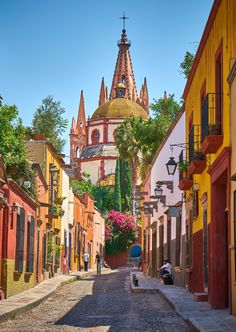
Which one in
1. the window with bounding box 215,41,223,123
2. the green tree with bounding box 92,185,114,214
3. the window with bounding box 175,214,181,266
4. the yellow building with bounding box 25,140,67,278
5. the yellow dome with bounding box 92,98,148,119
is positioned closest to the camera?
the window with bounding box 215,41,223,123

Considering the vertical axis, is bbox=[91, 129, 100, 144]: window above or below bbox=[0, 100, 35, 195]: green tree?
above

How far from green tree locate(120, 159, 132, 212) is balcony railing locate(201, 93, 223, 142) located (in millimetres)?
69598

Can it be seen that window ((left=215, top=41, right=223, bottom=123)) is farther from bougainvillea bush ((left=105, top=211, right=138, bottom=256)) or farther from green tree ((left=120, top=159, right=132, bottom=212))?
green tree ((left=120, top=159, right=132, bottom=212))

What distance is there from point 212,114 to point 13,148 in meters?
11.4

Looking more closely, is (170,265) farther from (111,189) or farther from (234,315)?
(111,189)

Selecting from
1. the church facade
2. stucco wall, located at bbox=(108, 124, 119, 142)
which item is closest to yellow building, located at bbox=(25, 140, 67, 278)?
the church facade

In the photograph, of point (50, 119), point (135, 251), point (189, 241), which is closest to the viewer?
point (189, 241)

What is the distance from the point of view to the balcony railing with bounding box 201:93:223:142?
15.4m

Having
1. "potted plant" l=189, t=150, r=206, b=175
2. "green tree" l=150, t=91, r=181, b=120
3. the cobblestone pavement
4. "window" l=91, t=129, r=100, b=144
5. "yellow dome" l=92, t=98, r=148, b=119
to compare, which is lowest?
the cobblestone pavement

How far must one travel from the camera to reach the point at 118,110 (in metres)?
102

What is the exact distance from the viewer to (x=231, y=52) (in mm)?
14508

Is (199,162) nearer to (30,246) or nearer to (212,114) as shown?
(212,114)

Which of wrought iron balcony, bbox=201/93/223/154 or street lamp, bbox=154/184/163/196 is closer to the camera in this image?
wrought iron balcony, bbox=201/93/223/154

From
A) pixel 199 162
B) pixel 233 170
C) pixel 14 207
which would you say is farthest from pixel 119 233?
pixel 233 170
